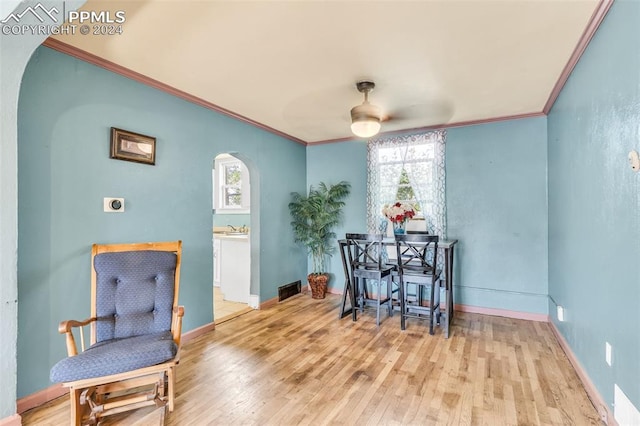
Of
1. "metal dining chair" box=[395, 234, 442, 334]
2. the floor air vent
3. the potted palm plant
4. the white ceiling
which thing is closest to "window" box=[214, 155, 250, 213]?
the potted palm plant

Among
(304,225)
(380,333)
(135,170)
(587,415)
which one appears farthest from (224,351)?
(587,415)

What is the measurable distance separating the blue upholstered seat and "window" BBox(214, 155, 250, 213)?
118 inches

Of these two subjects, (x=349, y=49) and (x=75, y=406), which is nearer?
(x=75, y=406)

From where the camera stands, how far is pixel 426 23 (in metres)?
1.93

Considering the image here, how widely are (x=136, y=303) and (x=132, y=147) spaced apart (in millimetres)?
1331

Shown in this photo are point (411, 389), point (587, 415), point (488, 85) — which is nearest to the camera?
point (587, 415)

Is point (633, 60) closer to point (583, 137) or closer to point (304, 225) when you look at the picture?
point (583, 137)

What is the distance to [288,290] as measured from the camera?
456cm

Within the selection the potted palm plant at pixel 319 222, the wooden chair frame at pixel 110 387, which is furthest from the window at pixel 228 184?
the wooden chair frame at pixel 110 387

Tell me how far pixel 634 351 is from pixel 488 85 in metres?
2.32

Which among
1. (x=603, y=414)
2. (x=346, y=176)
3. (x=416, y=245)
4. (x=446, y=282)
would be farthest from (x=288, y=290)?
(x=603, y=414)

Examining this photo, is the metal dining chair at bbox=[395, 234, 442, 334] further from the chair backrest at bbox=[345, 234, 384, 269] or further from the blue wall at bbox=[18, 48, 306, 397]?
the blue wall at bbox=[18, 48, 306, 397]

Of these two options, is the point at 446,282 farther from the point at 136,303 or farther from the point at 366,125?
the point at 136,303

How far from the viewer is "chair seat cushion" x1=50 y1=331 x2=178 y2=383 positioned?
1618mm
